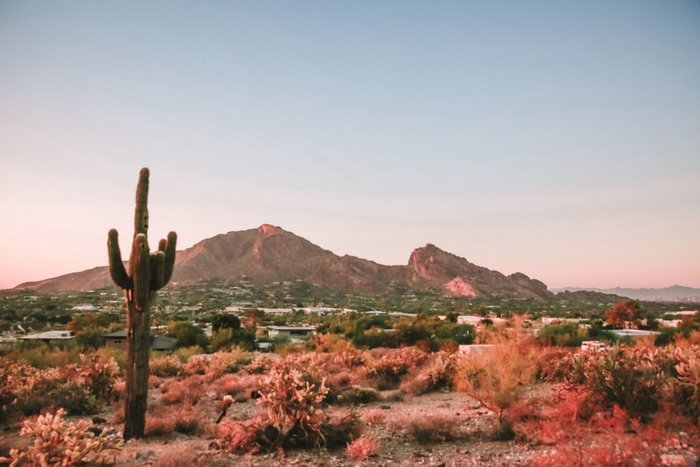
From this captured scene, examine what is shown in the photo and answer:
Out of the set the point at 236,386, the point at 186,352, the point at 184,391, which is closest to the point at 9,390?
the point at 184,391

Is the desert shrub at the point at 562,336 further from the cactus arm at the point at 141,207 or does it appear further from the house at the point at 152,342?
the house at the point at 152,342

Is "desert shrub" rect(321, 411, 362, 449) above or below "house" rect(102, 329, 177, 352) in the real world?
above

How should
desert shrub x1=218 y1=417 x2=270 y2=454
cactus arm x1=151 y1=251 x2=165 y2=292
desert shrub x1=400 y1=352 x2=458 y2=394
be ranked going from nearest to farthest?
desert shrub x1=218 y1=417 x2=270 y2=454, cactus arm x1=151 y1=251 x2=165 y2=292, desert shrub x1=400 y1=352 x2=458 y2=394

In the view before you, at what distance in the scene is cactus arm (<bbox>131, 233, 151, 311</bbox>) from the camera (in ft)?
31.9

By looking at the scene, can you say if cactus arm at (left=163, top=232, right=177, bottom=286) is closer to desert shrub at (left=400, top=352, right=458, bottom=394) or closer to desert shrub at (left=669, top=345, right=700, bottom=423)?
desert shrub at (left=400, top=352, right=458, bottom=394)

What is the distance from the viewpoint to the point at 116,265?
394 inches

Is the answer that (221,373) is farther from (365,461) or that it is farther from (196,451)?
(365,461)

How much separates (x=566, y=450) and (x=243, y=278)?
5223 inches

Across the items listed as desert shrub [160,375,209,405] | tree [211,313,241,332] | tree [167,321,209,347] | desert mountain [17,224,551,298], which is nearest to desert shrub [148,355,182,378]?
desert shrub [160,375,209,405]

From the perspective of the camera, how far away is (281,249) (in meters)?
164

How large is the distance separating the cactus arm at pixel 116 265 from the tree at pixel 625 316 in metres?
40.9

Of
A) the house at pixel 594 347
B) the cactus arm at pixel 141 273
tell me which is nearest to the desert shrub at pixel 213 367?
the cactus arm at pixel 141 273

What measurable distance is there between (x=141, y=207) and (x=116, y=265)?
1388mm

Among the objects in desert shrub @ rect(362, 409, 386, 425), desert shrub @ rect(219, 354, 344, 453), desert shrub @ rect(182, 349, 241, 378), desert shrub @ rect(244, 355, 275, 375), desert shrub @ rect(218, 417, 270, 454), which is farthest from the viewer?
desert shrub @ rect(244, 355, 275, 375)
